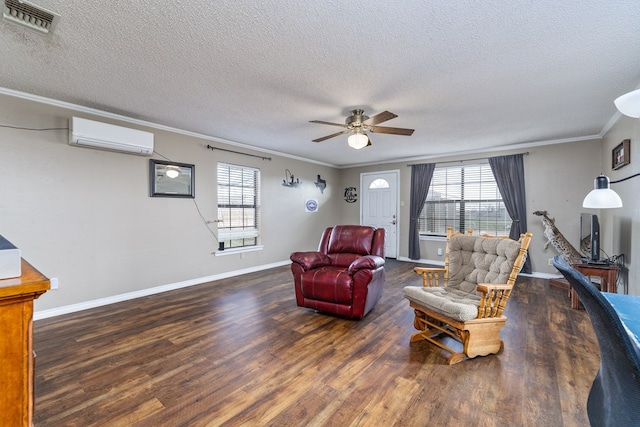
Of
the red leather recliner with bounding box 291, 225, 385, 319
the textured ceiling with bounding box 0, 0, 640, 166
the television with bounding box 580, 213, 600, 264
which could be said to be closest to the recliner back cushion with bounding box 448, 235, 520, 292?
the red leather recliner with bounding box 291, 225, 385, 319

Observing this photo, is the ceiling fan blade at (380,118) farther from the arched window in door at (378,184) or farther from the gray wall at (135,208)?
the arched window in door at (378,184)

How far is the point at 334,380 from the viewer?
1.96 m

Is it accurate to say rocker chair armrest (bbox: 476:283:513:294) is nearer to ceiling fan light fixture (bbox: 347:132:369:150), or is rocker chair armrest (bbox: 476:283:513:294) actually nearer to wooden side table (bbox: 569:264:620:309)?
wooden side table (bbox: 569:264:620:309)

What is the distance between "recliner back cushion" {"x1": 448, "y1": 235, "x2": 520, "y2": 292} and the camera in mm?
2482

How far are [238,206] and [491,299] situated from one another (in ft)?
13.5

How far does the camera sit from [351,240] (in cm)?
362

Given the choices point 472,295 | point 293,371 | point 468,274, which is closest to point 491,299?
point 472,295

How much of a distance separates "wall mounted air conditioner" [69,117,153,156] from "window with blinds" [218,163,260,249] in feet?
4.30

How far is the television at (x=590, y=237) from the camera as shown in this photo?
3297mm

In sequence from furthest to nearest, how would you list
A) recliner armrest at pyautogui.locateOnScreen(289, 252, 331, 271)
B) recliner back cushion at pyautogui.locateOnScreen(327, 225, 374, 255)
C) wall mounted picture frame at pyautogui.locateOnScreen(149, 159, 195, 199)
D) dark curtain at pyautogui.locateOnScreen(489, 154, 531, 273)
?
1. dark curtain at pyautogui.locateOnScreen(489, 154, 531, 273)
2. wall mounted picture frame at pyautogui.locateOnScreen(149, 159, 195, 199)
3. recliner back cushion at pyautogui.locateOnScreen(327, 225, 374, 255)
4. recliner armrest at pyautogui.locateOnScreen(289, 252, 331, 271)

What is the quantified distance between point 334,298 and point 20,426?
2.46 meters

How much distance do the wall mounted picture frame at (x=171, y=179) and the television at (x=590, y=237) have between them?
5333mm

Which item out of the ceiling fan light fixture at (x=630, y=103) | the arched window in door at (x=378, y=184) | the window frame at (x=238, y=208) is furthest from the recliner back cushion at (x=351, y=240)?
the arched window in door at (x=378, y=184)

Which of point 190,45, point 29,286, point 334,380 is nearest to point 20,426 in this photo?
point 29,286
